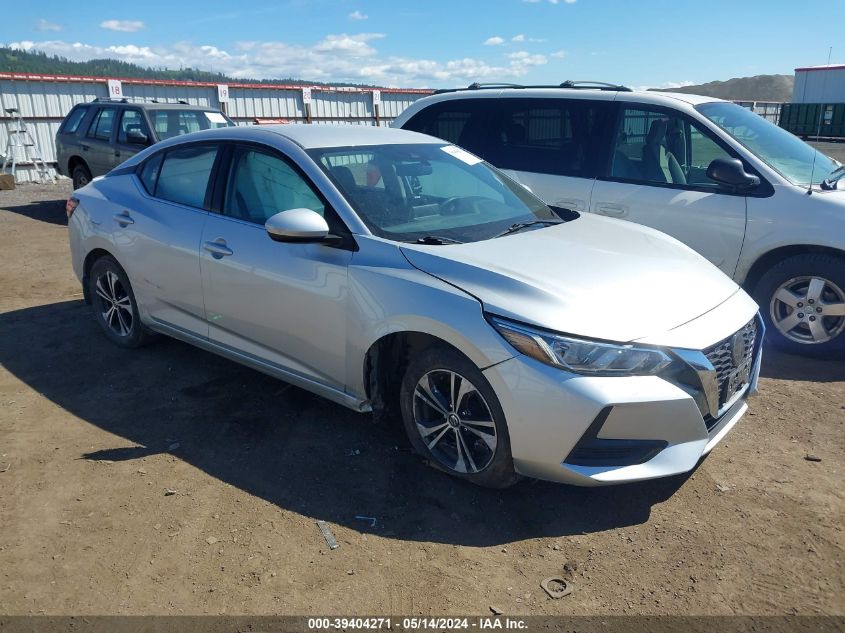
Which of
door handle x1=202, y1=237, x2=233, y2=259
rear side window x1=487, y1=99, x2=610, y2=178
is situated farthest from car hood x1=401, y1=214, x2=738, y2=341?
rear side window x1=487, y1=99, x2=610, y2=178

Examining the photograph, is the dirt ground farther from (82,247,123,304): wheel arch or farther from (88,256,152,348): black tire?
(82,247,123,304): wheel arch

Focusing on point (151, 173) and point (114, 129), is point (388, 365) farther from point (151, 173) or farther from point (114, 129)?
point (114, 129)

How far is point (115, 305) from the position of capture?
5.36m

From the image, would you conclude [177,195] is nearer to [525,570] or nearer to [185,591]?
[185,591]

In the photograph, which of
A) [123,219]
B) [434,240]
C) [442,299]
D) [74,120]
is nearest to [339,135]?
[434,240]

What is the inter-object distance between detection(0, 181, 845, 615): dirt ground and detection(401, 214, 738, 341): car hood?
36.3 inches

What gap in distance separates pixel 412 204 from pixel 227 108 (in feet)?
63.1

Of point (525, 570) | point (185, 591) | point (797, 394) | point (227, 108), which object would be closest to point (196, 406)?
point (185, 591)

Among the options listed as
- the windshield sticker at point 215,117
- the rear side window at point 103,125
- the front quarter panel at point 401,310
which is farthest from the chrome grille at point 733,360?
the rear side window at point 103,125

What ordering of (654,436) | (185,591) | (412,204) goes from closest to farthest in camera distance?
(185,591) → (654,436) → (412,204)

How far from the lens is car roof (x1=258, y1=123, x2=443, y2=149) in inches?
164

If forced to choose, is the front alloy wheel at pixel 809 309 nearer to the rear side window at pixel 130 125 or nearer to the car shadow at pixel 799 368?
the car shadow at pixel 799 368

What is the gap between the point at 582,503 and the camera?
337 centimetres

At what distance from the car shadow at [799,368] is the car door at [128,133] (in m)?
9.71
